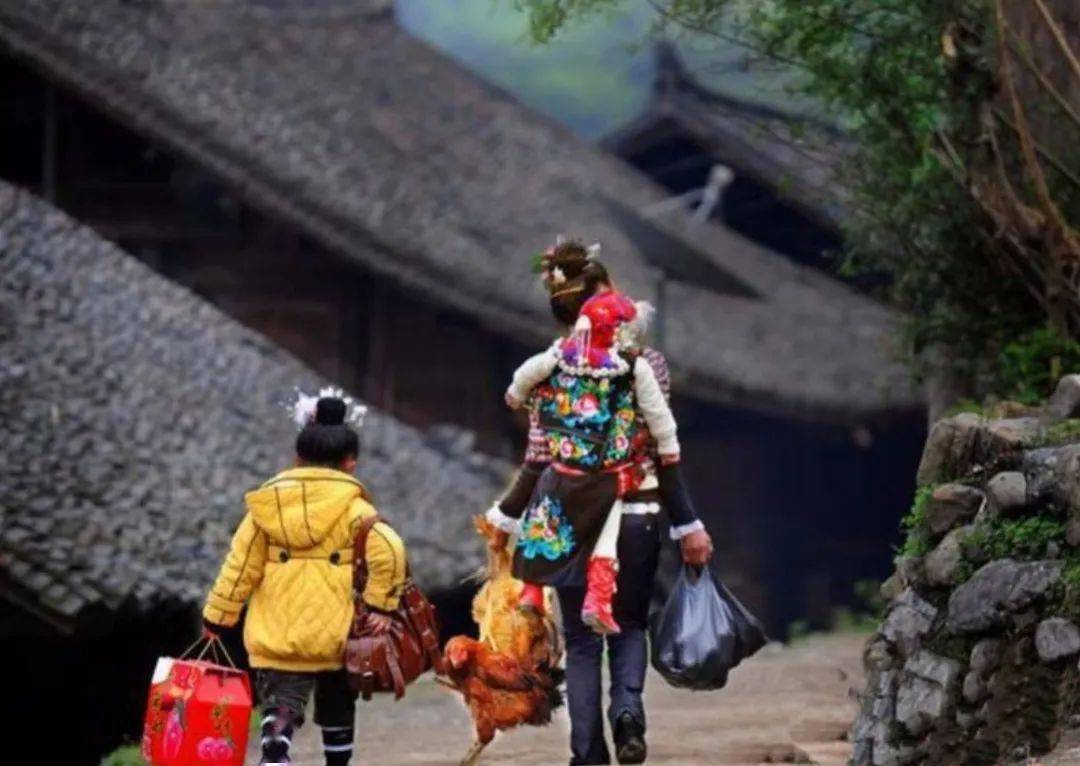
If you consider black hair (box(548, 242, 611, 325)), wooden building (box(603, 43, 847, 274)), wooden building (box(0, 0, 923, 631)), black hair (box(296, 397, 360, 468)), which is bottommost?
black hair (box(296, 397, 360, 468))

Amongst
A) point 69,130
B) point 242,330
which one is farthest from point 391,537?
point 69,130

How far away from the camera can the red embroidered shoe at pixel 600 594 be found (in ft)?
24.0

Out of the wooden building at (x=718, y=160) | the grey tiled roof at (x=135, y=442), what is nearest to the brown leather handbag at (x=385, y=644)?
the grey tiled roof at (x=135, y=442)

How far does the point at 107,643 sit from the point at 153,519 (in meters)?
0.77

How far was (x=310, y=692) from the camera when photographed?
7.35 metres

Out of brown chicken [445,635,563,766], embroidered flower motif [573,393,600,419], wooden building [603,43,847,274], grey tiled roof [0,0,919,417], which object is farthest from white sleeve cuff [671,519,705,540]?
wooden building [603,43,847,274]

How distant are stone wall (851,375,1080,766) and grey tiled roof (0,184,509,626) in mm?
5486

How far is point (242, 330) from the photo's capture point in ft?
59.2

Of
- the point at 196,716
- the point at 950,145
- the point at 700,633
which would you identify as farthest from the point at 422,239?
the point at 196,716

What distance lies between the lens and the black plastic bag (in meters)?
7.43

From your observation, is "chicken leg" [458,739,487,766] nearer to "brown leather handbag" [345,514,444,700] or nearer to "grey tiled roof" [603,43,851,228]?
"brown leather handbag" [345,514,444,700]

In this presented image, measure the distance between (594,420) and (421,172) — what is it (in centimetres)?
1591

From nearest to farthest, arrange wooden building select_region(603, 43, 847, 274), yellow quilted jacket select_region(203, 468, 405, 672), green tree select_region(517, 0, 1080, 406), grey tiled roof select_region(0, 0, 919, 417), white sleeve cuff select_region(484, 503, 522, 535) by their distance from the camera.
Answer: yellow quilted jacket select_region(203, 468, 405, 672) → white sleeve cuff select_region(484, 503, 522, 535) → green tree select_region(517, 0, 1080, 406) → grey tiled roof select_region(0, 0, 919, 417) → wooden building select_region(603, 43, 847, 274)

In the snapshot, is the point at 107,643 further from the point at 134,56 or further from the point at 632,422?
the point at 134,56
